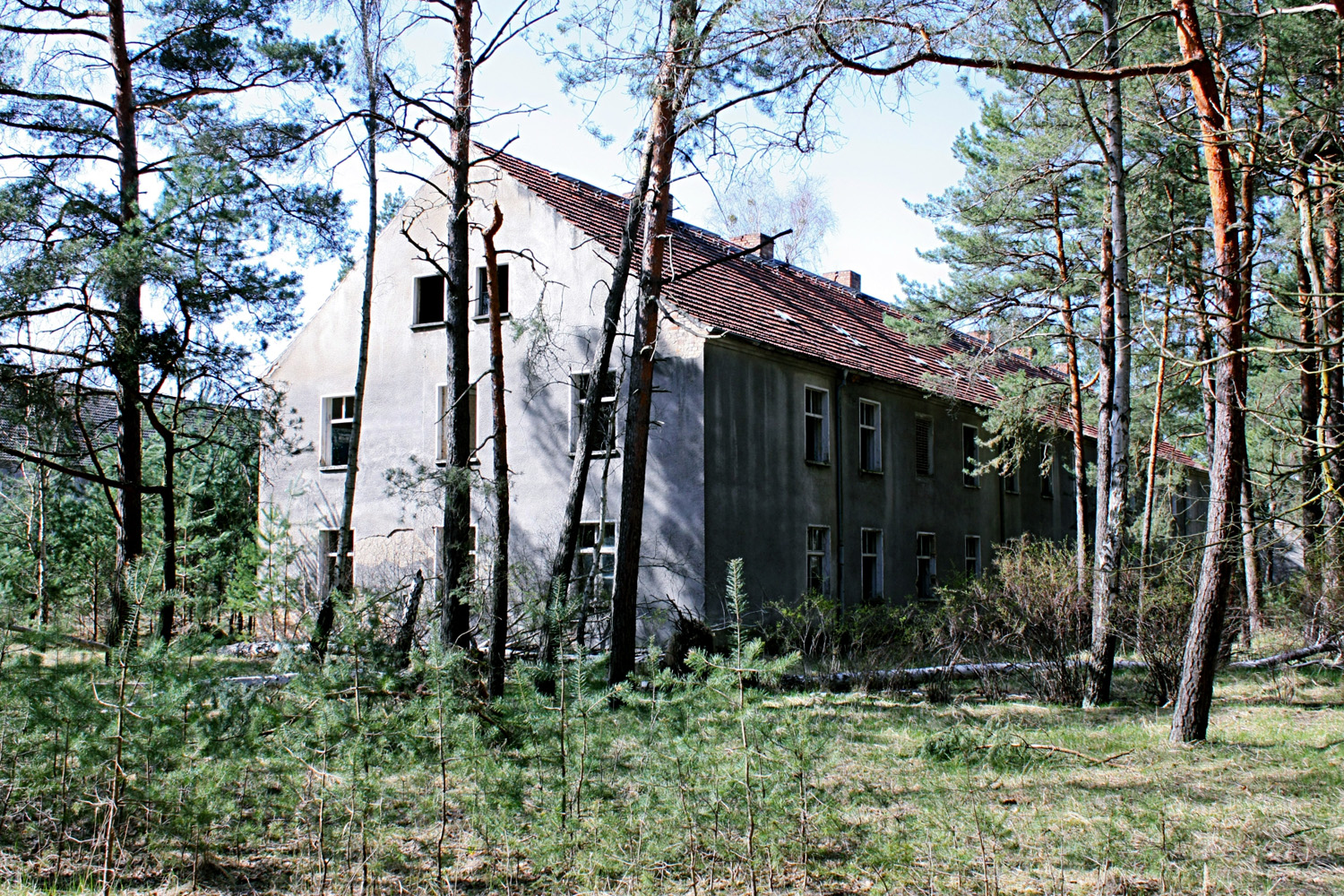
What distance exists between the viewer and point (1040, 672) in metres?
12.7

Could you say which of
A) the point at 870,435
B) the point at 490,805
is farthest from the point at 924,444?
the point at 490,805

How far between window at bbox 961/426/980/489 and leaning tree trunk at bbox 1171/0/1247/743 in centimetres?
1661

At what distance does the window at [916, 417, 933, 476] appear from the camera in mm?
24328

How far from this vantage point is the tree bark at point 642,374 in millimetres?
12516

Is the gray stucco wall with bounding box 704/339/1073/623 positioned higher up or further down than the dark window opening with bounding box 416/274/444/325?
further down

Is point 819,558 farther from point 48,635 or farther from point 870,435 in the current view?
point 48,635

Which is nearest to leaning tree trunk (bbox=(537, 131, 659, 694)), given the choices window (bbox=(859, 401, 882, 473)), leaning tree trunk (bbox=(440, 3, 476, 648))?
leaning tree trunk (bbox=(440, 3, 476, 648))

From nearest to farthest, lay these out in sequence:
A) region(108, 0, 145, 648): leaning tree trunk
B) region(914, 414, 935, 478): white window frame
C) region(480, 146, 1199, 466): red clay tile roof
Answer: region(108, 0, 145, 648): leaning tree trunk < region(480, 146, 1199, 466): red clay tile roof < region(914, 414, 935, 478): white window frame

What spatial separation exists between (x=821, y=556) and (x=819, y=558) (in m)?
0.05

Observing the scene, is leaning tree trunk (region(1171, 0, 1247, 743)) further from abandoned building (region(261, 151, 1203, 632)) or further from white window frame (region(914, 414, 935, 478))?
white window frame (region(914, 414, 935, 478))

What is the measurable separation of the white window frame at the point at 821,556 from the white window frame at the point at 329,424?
377 inches

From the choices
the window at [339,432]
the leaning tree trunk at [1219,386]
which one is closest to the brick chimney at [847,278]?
the window at [339,432]

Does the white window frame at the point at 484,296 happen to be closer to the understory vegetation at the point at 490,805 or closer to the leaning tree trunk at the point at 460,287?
the leaning tree trunk at the point at 460,287

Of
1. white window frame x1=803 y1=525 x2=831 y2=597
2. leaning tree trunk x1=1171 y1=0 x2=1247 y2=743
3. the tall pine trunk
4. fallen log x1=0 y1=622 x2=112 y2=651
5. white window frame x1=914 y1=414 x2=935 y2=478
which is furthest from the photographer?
white window frame x1=914 y1=414 x2=935 y2=478
